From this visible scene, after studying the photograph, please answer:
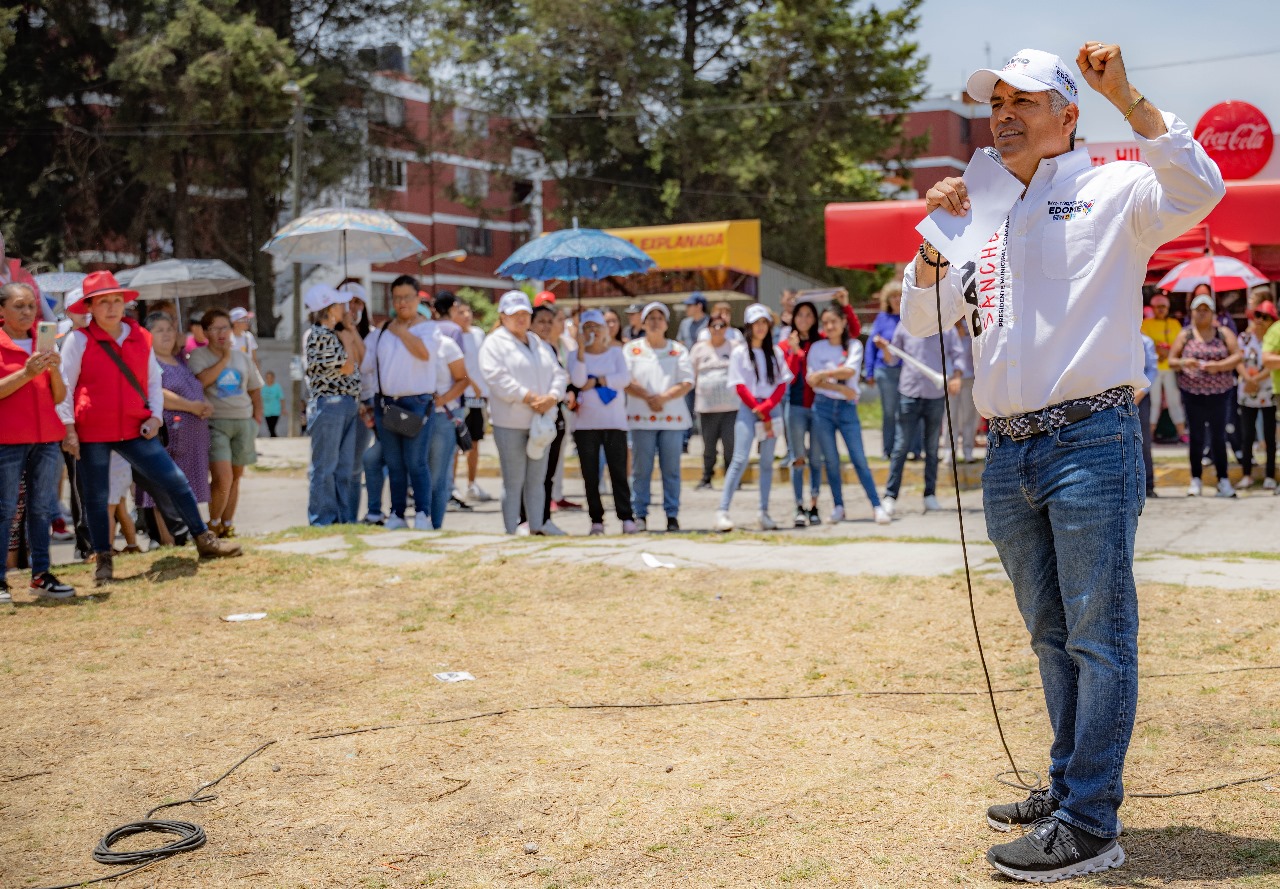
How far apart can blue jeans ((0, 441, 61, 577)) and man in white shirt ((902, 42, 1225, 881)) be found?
20.1 feet

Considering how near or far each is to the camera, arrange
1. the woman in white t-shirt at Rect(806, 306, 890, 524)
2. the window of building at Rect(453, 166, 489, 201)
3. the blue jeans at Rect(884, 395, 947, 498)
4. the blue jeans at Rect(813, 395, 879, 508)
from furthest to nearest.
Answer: the window of building at Rect(453, 166, 489, 201) < the blue jeans at Rect(884, 395, 947, 498) < the blue jeans at Rect(813, 395, 879, 508) < the woman in white t-shirt at Rect(806, 306, 890, 524)

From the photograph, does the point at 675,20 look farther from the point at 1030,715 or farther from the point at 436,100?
the point at 1030,715

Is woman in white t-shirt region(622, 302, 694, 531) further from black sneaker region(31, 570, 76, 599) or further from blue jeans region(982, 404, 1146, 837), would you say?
blue jeans region(982, 404, 1146, 837)

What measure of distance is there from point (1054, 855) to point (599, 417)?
7.73 metres

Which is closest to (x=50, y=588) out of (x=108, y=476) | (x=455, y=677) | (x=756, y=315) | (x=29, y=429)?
(x=108, y=476)

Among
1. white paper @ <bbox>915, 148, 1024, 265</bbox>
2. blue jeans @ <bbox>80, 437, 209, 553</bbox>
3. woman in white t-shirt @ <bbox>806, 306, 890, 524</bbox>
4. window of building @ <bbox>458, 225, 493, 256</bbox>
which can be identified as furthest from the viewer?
window of building @ <bbox>458, 225, 493, 256</bbox>

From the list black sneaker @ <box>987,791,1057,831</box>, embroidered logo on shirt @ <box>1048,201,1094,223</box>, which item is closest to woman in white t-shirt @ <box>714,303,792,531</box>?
black sneaker @ <box>987,791,1057,831</box>

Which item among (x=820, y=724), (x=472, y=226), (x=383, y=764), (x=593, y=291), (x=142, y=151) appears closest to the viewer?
(x=383, y=764)

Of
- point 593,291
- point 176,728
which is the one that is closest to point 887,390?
point 176,728

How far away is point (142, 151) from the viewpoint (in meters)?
33.2

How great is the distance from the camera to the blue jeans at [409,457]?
35.6 feet

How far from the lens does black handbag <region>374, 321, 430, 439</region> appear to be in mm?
10648

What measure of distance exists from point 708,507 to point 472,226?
45.8 m

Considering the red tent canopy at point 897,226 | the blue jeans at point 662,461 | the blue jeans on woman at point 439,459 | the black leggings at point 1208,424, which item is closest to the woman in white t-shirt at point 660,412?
the blue jeans at point 662,461
